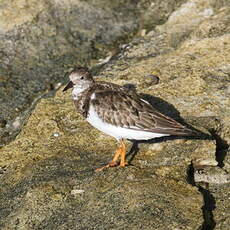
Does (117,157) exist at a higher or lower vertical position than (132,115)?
lower

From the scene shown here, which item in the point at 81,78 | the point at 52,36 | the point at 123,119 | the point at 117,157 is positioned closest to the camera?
the point at 123,119

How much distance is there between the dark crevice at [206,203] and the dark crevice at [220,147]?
1.57ft

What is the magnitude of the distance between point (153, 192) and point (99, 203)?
2.41ft

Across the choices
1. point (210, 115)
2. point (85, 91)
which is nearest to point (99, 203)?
point (85, 91)

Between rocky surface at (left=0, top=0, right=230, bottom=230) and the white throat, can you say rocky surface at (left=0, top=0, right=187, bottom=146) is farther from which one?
the white throat

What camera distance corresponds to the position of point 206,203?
23.8ft

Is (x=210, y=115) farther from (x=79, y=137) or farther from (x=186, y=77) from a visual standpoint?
Answer: (x=79, y=137)

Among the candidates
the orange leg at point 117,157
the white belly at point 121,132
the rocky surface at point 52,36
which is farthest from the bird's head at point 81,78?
the rocky surface at point 52,36

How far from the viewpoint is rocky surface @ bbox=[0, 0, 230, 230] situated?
6973 mm

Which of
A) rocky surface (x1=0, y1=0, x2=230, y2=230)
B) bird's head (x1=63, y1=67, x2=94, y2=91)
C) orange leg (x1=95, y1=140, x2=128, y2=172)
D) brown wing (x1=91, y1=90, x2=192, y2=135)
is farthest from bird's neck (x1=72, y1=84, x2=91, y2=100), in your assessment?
orange leg (x1=95, y1=140, x2=128, y2=172)

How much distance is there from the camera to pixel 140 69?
1071 centimetres

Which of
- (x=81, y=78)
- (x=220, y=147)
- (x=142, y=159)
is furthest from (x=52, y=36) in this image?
(x=220, y=147)

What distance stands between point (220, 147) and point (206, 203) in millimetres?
1577

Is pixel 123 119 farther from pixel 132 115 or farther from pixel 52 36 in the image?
pixel 52 36
